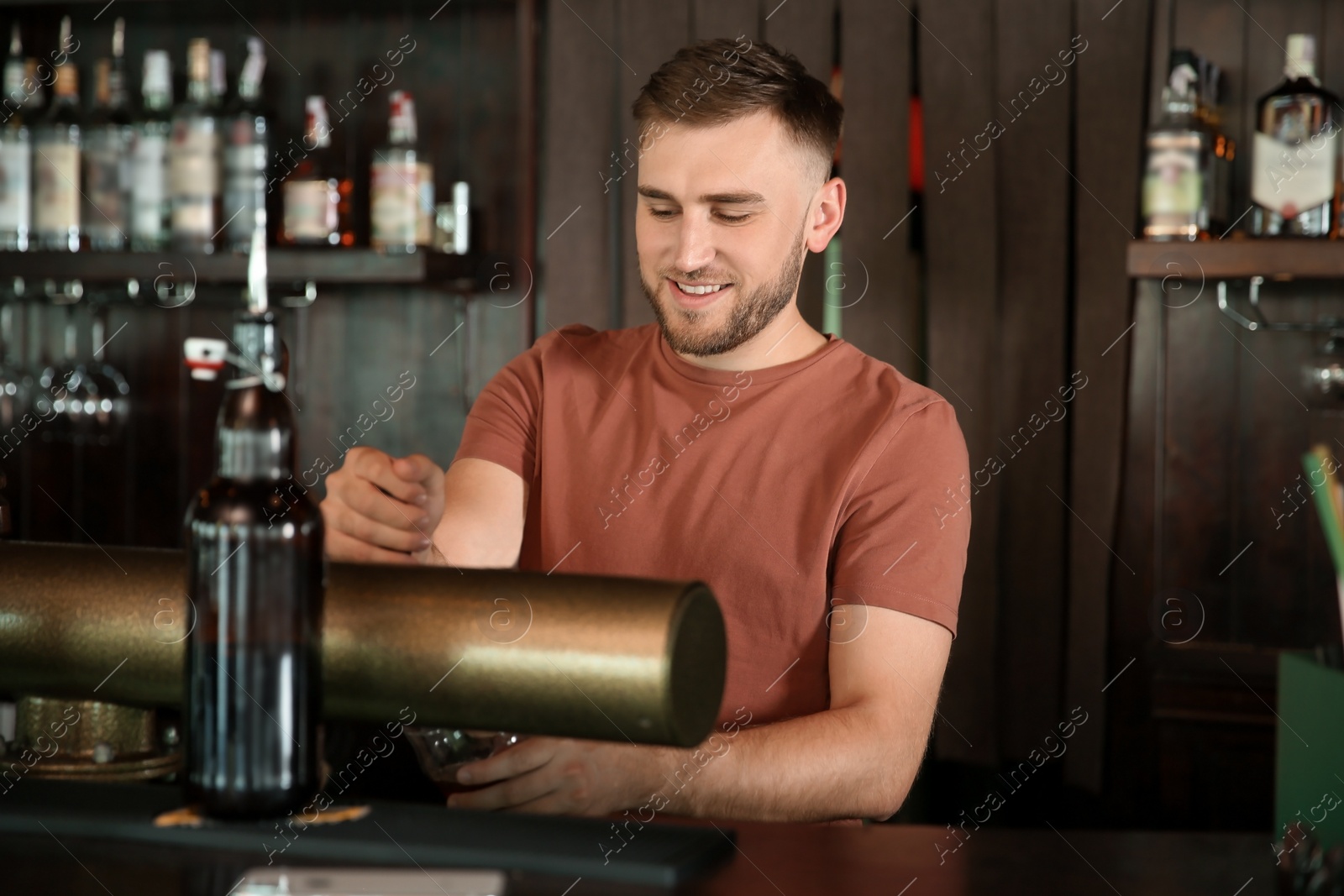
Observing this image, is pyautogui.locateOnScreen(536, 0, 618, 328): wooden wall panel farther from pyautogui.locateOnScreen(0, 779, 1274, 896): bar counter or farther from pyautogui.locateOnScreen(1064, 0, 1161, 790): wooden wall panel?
pyautogui.locateOnScreen(0, 779, 1274, 896): bar counter

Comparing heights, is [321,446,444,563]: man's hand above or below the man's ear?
Result: below

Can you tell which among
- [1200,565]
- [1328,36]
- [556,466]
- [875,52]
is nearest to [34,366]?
[556,466]

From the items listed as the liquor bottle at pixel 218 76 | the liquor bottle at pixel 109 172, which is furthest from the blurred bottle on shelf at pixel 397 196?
the liquor bottle at pixel 109 172

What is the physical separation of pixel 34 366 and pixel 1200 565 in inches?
84.8

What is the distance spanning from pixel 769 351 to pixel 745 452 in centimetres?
14

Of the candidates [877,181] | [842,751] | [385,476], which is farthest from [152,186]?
[842,751]

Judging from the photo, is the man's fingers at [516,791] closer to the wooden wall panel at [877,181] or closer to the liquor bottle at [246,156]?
the wooden wall panel at [877,181]

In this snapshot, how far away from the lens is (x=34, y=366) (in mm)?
2502

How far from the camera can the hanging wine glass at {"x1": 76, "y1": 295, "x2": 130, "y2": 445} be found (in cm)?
236

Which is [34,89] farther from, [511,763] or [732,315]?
[511,763]

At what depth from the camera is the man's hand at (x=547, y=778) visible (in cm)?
78

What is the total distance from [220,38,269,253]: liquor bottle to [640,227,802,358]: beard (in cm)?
102

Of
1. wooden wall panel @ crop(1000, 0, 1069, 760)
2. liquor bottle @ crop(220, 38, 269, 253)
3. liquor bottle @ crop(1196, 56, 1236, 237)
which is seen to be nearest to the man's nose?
wooden wall panel @ crop(1000, 0, 1069, 760)

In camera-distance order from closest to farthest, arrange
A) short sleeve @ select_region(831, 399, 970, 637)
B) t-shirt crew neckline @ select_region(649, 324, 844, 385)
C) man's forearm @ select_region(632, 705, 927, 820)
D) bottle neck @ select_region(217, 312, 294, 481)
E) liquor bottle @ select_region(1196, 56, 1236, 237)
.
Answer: bottle neck @ select_region(217, 312, 294, 481), man's forearm @ select_region(632, 705, 927, 820), short sleeve @ select_region(831, 399, 970, 637), t-shirt crew neckline @ select_region(649, 324, 844, 385), liquor bottle @ select_region(1196, 56, 1236, 237)
